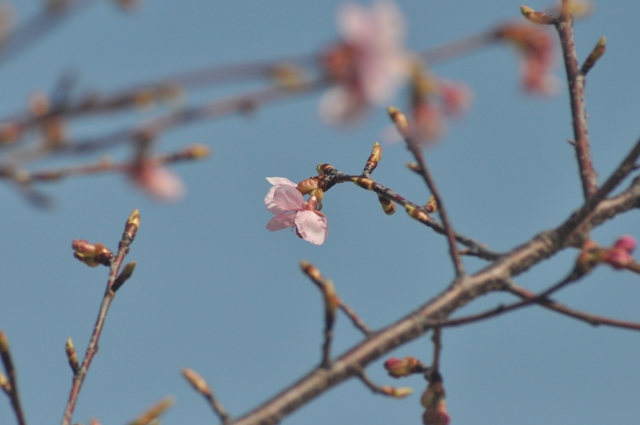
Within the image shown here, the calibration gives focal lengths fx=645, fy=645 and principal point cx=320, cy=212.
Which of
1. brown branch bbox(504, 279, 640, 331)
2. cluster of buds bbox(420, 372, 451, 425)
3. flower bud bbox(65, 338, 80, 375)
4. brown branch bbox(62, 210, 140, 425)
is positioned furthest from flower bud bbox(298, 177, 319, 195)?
brown branch bbox(504, 279, 640, 331)

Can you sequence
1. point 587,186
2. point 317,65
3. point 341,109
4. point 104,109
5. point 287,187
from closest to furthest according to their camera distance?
point 104,109
point 317,65
point 341,109
point 587,186
point 287,187

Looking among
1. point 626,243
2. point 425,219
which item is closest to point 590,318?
point 626,243

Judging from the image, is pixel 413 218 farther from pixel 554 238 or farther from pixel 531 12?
pixel 531 12

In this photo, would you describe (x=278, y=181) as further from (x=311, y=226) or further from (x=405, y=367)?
(x=405, y=367)

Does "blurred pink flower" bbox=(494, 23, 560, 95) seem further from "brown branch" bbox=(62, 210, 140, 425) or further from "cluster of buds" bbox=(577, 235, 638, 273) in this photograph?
"brown branch" bbox=(62, 210, 140, 425)

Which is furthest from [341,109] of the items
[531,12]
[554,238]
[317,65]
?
[531,12]

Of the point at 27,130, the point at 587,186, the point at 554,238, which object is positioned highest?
the point at 27,130
